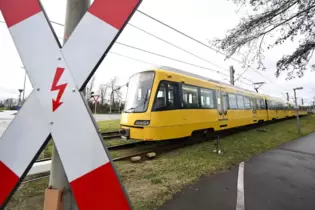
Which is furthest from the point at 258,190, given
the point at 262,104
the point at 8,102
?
the point at 8,102

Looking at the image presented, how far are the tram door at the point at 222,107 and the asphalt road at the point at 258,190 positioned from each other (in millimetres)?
4561

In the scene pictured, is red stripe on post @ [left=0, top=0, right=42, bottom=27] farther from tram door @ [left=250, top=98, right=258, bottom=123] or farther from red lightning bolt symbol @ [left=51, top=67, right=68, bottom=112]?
tram door @ [left=250, top=98, right=258, bottom=123]

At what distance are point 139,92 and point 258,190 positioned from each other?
16.6ft

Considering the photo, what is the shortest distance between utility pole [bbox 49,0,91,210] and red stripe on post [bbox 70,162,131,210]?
0.48 ft

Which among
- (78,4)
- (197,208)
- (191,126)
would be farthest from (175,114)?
(78,4)

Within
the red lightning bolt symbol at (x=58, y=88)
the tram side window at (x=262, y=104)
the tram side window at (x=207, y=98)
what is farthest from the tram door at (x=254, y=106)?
the red lightning bolt symbol at (x=58, y=88)

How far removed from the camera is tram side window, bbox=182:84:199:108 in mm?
8109

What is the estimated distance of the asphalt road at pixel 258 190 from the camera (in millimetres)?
3271

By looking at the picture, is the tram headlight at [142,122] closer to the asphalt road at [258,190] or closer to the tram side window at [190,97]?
the tram side window at [190,97]

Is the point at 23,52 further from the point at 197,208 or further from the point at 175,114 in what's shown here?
the point at 175,114

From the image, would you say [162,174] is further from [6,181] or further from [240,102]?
[240,102]

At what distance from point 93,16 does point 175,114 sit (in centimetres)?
675

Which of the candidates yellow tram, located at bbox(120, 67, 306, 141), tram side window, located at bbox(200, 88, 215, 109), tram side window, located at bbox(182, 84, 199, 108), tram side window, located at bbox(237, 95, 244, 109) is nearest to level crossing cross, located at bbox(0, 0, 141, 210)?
yellow tram, located at bbox(120, 67, 306, 141)

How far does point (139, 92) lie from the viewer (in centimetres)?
767
